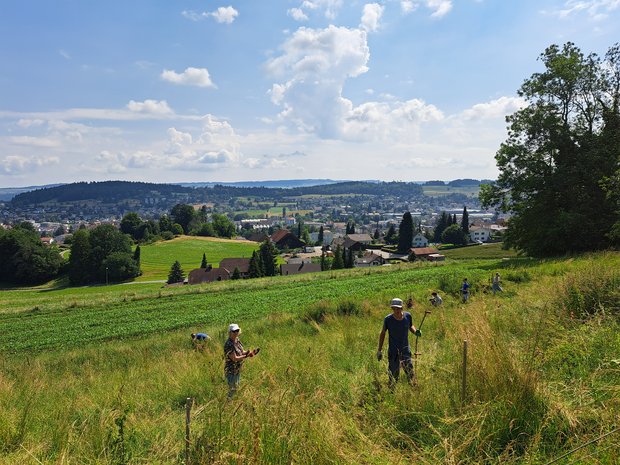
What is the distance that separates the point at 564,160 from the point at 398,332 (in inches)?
962

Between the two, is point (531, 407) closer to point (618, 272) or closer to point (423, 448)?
point (423, 448)

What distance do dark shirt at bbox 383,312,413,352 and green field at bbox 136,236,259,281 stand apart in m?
74.9

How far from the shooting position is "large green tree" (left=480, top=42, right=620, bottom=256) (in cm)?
2306

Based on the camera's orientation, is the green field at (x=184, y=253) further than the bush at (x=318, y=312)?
Yes

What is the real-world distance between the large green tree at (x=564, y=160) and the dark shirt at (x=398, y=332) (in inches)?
844

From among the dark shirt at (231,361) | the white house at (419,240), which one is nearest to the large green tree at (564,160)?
the dark shirt at (231,361)

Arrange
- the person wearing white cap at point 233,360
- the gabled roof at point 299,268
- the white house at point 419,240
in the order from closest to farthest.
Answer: the person wearing white cap at point 233,360
the gabled roof at point 299,268
the white house at point 419,240

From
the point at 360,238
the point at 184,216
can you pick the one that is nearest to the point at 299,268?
the point at 360,238

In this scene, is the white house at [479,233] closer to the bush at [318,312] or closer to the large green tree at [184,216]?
the large green tree at [184,216]

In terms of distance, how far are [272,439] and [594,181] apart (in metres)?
26.2

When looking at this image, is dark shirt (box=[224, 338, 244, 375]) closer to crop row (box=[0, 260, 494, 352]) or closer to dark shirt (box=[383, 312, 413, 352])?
dark shirt (box=[383, 312, 413, 352])

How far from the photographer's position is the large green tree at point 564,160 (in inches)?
908

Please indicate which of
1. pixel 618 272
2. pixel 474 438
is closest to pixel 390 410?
pixel 474 438

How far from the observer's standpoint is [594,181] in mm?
22812
